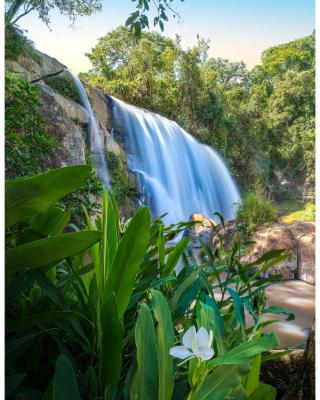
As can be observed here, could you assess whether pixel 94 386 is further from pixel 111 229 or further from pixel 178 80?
pixel 178 80

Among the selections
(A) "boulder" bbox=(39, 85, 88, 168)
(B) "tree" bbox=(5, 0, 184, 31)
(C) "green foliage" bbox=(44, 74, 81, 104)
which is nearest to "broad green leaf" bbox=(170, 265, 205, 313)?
(B) "tree" bbox=(5, 0, 184, 31)

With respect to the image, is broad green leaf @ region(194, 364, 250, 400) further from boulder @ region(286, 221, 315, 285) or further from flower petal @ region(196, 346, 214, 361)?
boulder @ region(286, 221, 315, 285)

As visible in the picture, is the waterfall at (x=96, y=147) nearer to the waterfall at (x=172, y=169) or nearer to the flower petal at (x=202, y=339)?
the waterfall at (x=172, y=169)

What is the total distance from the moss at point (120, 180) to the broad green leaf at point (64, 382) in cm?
229

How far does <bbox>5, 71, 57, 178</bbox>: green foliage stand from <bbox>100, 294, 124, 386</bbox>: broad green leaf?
1.34 m

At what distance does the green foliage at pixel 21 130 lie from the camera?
5.27ft

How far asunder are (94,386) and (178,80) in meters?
2.13

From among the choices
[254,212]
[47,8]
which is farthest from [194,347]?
[254,212]

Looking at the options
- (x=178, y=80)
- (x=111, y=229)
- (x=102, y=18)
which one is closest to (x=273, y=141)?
(x=178, y=80)

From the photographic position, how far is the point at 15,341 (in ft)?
1.41

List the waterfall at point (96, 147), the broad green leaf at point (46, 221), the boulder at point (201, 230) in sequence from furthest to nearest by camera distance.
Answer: the waterfall at point (96, 147)
the boulder at point (201, 230)
the broad green leaf at point (46, 221)

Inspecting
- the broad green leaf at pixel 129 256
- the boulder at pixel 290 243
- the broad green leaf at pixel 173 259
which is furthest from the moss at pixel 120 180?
the broad green leaf at pixel 129 256

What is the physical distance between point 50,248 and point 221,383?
0.17 meters

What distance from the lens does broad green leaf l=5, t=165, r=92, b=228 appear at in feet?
1.08
